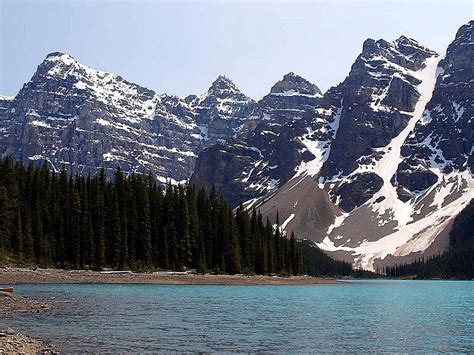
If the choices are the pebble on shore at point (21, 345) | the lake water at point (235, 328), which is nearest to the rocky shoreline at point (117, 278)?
the lake water at point (235, 328)

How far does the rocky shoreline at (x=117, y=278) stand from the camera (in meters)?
81.7

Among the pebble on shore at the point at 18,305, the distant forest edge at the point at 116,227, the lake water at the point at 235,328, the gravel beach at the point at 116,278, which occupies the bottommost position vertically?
the lake water at the point at 235,328

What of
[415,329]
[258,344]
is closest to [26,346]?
[258,344]

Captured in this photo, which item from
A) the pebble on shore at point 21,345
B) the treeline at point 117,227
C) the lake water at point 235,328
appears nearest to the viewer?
the pebble on shore at point 21,345

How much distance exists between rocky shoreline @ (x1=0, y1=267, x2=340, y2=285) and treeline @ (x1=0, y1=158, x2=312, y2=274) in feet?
20.4

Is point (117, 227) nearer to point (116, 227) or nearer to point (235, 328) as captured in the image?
→ point (116, 227)

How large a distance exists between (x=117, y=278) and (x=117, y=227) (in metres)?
20.3

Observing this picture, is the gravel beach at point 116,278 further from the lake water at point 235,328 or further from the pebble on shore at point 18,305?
the pebble on shore at point 18,305

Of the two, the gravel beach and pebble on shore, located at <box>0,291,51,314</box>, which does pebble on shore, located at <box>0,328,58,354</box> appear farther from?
the gravel beach

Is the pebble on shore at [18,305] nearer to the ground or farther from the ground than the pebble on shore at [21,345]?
farther from the ground

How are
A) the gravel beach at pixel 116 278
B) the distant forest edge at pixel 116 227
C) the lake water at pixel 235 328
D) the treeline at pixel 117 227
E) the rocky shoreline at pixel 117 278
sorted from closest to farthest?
1. the lake water at pixel 235 328
2. the gravel beach at pixel 116 278
3. the rocky shoreline at pixel 117 278
4. the distant forest edge at pixel 116 227
5. the treeline at pixel 117 227

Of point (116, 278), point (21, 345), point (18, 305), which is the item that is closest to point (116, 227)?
point (116, 278)

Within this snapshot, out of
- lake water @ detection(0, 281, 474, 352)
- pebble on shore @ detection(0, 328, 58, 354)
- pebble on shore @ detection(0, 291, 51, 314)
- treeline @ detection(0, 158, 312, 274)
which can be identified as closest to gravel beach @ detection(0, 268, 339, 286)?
treeline @ detection(0, 158, 312, 274)

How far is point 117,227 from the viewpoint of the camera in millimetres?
113375
